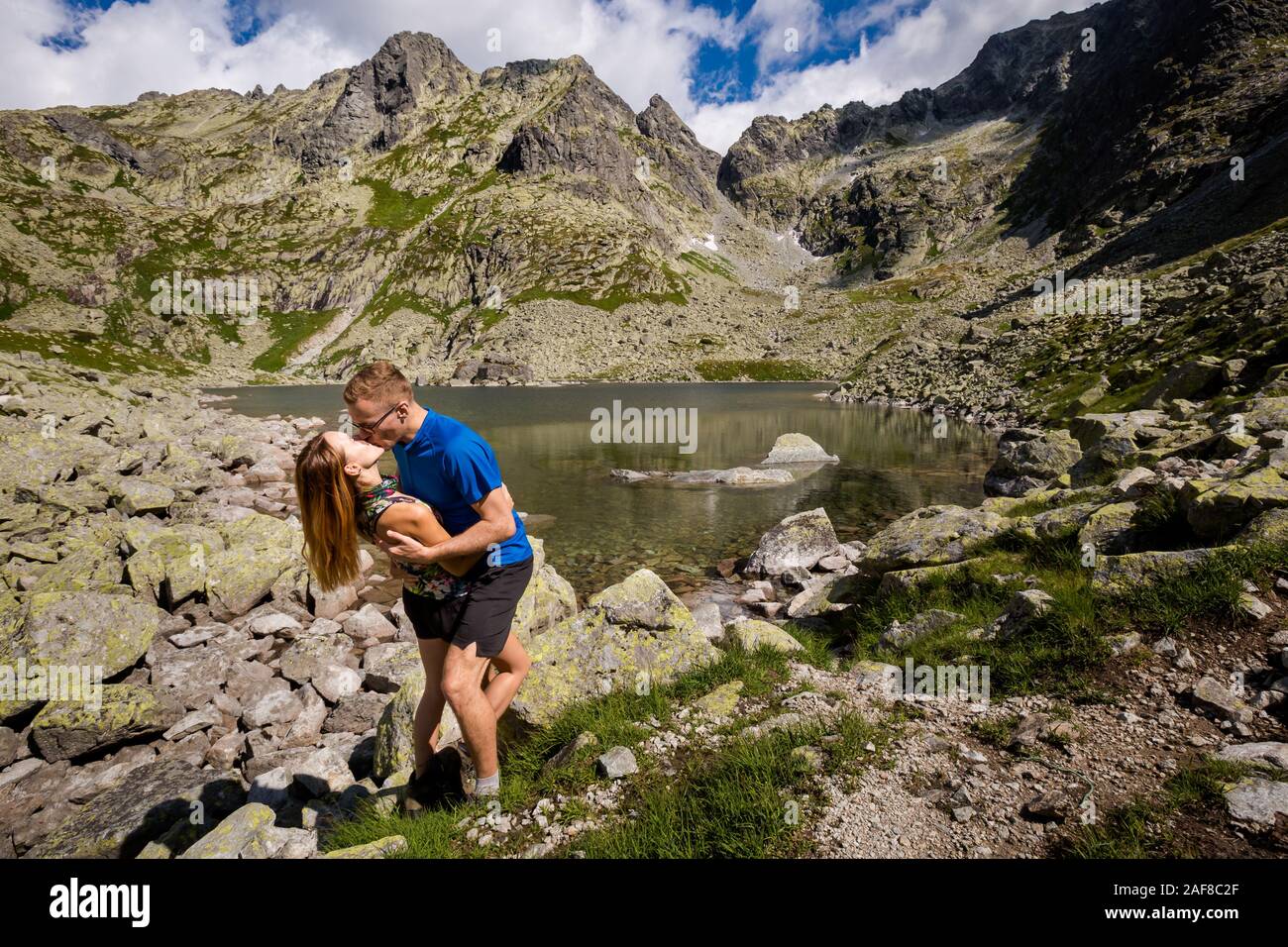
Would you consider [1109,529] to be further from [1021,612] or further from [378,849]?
[378,849]

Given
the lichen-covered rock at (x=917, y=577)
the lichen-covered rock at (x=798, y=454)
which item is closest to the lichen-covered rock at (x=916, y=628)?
the lichen-covered rock at (x=917, y=577)

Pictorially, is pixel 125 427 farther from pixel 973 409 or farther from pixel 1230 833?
pixel 973 409

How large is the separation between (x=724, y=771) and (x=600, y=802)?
1.24 m

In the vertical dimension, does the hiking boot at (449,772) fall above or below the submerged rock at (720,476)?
below

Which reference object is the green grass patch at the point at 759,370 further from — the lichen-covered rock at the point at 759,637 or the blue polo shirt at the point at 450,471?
the blue polo shirt at the point at 450,471

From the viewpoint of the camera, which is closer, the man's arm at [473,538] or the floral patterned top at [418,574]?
the man's arm at [473,538]

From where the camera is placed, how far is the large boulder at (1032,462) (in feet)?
76.4

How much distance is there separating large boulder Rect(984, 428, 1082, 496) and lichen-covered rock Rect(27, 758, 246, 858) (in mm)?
26239

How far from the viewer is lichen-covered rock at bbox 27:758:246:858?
22.3ft

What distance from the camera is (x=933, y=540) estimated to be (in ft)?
34.1

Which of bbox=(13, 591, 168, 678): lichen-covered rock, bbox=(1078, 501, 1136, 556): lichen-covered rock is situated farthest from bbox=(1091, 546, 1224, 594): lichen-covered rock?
bbox=(13, 591, 168, 678): lichen-covered rock

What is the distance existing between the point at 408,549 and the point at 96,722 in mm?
8415

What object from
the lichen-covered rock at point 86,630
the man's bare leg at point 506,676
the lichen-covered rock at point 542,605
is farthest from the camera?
the lichen-covered rock at point 542,605
